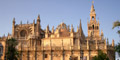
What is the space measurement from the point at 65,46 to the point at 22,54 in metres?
10.7

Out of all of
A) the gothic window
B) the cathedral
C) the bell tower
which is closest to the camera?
the cathedral

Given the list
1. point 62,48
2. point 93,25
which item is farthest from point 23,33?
point 93,25

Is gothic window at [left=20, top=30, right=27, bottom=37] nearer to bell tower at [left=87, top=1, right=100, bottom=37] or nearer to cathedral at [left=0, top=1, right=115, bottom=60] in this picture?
cathedral at [left=0, top=1, right=115, bottom=60]

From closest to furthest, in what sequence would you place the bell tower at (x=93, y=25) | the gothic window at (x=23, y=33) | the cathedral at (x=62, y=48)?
1. the cathedral at (x=62, y=48)
2. the gothic window at (x=23, y=33)
3. the bell tower at (x=93, y=25)

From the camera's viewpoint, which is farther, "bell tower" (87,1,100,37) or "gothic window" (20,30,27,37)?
"bell tower" (87,1,100,37)

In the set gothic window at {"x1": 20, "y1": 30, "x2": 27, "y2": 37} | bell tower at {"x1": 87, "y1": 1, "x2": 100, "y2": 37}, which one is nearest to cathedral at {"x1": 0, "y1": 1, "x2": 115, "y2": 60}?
gothic window at {"x1": 20, "y1": 30, "x2": 27, "y2": 37}

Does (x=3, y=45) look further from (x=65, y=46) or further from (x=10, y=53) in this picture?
(x=65, y=46)

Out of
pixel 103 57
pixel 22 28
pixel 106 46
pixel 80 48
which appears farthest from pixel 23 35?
pixel 103 57

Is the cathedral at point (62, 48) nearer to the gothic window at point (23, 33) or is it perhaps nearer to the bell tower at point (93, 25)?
the gothic window at point (23, 33)

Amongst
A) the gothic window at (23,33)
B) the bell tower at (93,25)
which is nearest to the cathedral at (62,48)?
the gothic window at (23,33)

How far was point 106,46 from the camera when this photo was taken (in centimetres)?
4553

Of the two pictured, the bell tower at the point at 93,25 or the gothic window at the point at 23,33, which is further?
the bell tower at the point at 93,25

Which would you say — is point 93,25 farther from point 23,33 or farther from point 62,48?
point 62,48

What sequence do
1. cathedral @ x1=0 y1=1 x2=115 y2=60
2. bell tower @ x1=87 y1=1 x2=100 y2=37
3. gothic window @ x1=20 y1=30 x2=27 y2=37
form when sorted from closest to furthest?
cathedral @ x1=0 y1=1 x2=115 y2=60 → gothic window @ x1=20 y1=30 x2=27 y2=37 → bell tower @ x1=87 y1=1 x2=100 y2=37
